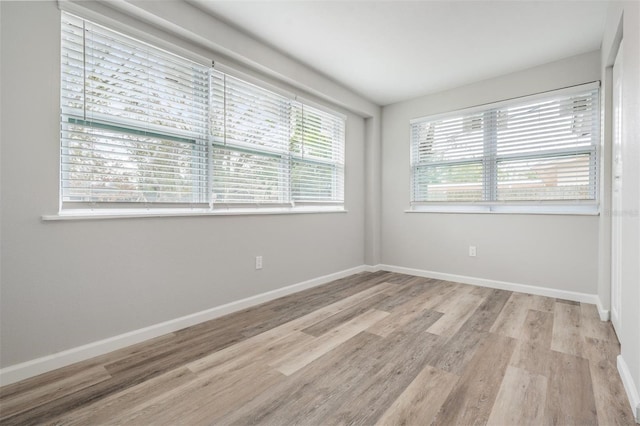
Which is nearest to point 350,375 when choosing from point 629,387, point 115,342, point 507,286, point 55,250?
point 629,387

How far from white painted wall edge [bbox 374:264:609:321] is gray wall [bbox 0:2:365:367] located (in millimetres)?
2552

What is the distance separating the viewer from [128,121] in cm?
204

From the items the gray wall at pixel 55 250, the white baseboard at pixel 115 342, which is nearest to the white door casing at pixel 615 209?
the white baseboard at pixel 115 342

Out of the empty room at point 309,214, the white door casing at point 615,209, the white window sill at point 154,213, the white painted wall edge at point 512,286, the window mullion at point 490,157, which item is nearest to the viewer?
the empty room at point 309,214

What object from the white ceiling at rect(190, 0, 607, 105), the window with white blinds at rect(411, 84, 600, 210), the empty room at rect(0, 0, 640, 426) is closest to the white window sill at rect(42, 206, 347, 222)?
the empty room at rect(0, 0, 640, 426)

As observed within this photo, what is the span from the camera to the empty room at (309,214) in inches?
61.2

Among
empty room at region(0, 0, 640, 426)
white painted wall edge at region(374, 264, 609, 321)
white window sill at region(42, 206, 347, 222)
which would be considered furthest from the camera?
white painted wall edge at region(374, 264, 609, 321)

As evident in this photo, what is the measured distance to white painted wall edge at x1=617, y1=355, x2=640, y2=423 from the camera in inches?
51.8

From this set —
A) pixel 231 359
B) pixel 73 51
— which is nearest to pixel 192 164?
pixel 73 51

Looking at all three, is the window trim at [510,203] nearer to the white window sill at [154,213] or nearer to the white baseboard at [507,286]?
the white baseboard at [507,286]

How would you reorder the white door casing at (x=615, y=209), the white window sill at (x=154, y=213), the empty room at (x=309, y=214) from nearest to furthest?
1. the empty room at (x=309, y=214)
2. the white window sill at (x=154, y=213)
3. the white door casing at (x=615, y=209)

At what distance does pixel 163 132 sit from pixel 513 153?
3479 mm

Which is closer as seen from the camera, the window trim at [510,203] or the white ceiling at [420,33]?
the white ceiling at [420,33]

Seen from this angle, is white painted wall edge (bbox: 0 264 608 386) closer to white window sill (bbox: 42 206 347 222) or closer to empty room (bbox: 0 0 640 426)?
empty room (bbox: 0 0 640 426)
